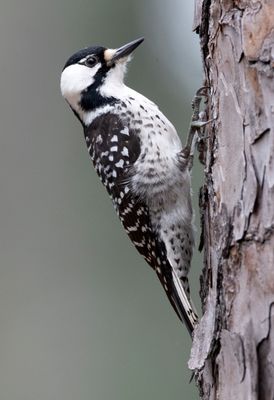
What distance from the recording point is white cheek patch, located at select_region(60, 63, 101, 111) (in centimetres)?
488

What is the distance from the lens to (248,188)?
2.89 metres

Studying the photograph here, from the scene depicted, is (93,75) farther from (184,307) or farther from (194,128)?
(184,307)

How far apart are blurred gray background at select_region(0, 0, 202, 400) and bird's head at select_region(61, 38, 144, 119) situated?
2.21 meters

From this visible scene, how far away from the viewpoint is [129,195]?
14.5 ft

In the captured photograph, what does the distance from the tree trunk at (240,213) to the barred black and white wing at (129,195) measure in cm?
112

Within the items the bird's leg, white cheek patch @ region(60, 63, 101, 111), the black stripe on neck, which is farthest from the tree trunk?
white cheek patch @ region(60, 63, 101, 111)

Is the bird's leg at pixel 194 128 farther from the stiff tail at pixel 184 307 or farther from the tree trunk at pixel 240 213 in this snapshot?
the tree trunk at pixel 240 213

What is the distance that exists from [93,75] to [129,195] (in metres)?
0.79

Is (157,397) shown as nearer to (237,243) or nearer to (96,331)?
(96,331)

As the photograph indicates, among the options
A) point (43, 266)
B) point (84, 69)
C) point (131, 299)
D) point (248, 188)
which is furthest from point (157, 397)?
point (248, 188)

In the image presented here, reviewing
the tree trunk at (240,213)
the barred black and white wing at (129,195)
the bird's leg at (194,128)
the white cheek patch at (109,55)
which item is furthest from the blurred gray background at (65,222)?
the tree trunk at (240,213)

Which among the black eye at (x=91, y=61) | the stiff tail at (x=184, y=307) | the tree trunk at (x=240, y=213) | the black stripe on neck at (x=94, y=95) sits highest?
the black eye at (x=91, y=61)

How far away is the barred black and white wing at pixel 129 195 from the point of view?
172 inches

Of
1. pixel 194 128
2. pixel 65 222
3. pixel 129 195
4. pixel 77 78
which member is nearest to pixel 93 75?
pixel 77 78
